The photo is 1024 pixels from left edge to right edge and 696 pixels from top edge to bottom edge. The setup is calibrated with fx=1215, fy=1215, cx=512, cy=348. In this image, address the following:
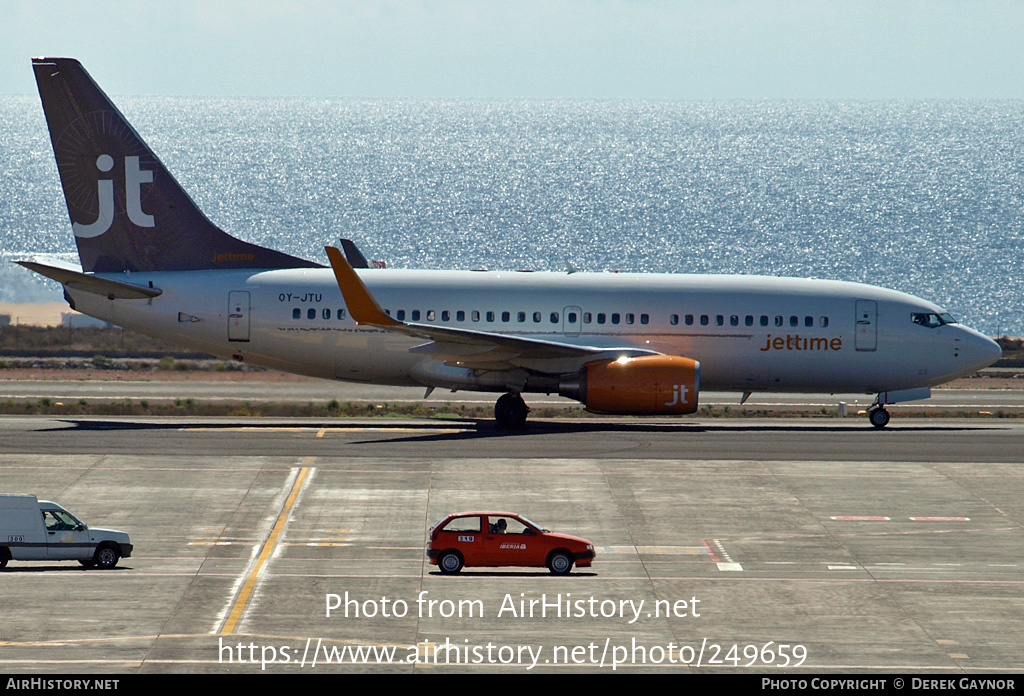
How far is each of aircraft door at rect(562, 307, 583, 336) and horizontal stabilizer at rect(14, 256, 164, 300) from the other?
44.3 feet

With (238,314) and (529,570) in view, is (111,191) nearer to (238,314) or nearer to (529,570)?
(238,314)

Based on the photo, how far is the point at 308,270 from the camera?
41.9 meters

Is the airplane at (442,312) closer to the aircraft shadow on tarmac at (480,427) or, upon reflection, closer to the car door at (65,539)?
the aircraft shadow on tarmac at (480,427)

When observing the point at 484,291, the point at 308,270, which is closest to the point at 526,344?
the point at 484,291

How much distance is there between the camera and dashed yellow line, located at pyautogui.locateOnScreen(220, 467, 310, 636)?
18.6 metres

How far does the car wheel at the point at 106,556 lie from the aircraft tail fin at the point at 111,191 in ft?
66.7

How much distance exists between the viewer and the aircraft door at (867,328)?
40438 millimetres

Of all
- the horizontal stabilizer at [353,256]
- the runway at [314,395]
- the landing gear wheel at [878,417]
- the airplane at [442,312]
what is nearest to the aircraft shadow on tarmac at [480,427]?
the landing gear wheel at [878,417]

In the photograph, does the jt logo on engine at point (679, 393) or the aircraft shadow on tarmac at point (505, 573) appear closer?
the aircraft shadow on tarmac at point (505, 573)

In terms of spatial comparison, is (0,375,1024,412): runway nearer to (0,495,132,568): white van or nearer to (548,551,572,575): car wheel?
(0,495,132,568): white van

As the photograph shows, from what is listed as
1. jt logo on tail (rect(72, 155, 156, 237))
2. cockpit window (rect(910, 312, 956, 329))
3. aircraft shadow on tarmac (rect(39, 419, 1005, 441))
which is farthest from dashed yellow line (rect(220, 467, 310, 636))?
cockpit window (rect(910, 312, 956, 329))

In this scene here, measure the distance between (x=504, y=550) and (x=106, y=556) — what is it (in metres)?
7.04
